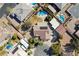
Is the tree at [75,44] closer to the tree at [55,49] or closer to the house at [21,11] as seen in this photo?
the tree at [55,49]

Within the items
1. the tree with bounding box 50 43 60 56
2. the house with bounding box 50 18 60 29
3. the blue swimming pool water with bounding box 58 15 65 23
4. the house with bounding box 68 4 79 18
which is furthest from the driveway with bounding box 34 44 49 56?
the house with bounding box 68 4 79 18

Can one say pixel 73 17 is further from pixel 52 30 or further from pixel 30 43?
pixel 30 43

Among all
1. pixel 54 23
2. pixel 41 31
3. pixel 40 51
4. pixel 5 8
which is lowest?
pixel 40 51

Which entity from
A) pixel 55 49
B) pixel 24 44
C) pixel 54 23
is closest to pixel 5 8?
pixel 24 44

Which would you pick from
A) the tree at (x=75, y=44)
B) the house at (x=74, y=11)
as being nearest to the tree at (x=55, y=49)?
the tree at (x=75, y=44)

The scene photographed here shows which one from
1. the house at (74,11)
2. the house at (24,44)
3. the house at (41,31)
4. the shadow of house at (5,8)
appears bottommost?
the house at (24,44)

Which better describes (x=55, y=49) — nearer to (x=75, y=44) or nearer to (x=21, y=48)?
(x=75, y=44)
